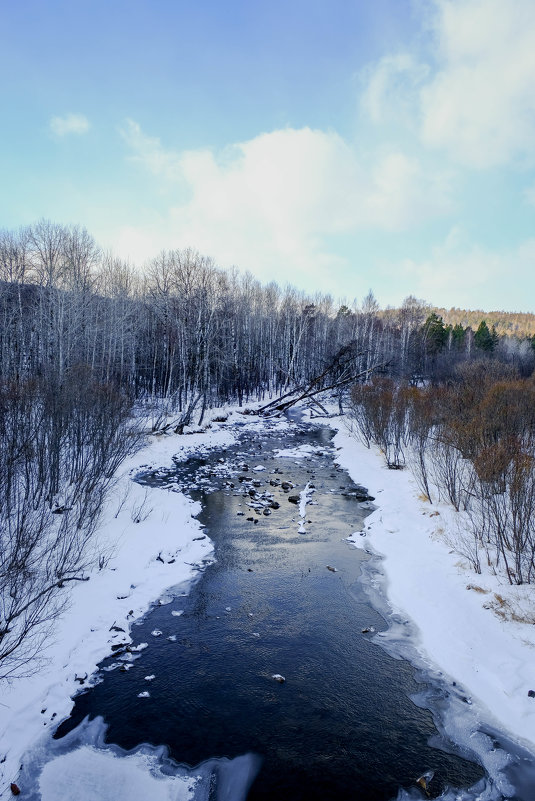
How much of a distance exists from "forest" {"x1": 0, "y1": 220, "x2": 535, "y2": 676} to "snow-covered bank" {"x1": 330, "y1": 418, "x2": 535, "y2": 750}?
0.62m

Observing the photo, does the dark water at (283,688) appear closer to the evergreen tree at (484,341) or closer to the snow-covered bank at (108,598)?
the snow-covered bank at (108,598)

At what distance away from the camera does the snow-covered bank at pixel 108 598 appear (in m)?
5.55

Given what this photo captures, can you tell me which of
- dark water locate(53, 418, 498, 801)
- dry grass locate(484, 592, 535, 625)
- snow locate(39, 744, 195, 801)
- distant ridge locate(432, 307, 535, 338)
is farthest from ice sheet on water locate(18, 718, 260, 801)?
distant ridge locate(432, 307, 535, 338)

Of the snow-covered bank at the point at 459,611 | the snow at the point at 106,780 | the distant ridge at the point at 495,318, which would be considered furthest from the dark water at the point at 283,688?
the distant ridge at the point at 495,318

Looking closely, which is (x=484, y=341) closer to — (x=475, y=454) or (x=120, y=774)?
(x=475, y=454)

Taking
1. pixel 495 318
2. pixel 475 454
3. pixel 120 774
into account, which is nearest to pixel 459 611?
pixel 475 454

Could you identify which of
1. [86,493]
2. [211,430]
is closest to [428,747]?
[86,493]

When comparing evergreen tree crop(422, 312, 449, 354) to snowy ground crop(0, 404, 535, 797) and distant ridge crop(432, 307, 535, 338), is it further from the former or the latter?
distant ridge crop(432, 307, 535, 338)

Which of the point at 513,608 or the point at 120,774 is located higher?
the point at 513,608

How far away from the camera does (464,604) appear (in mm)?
8305

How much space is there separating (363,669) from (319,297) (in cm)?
6299

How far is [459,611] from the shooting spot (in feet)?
26.8

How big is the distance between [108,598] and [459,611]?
661 centimetres

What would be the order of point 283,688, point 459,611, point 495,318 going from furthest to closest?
point 495,318 < point 459,611 < point 283,688
